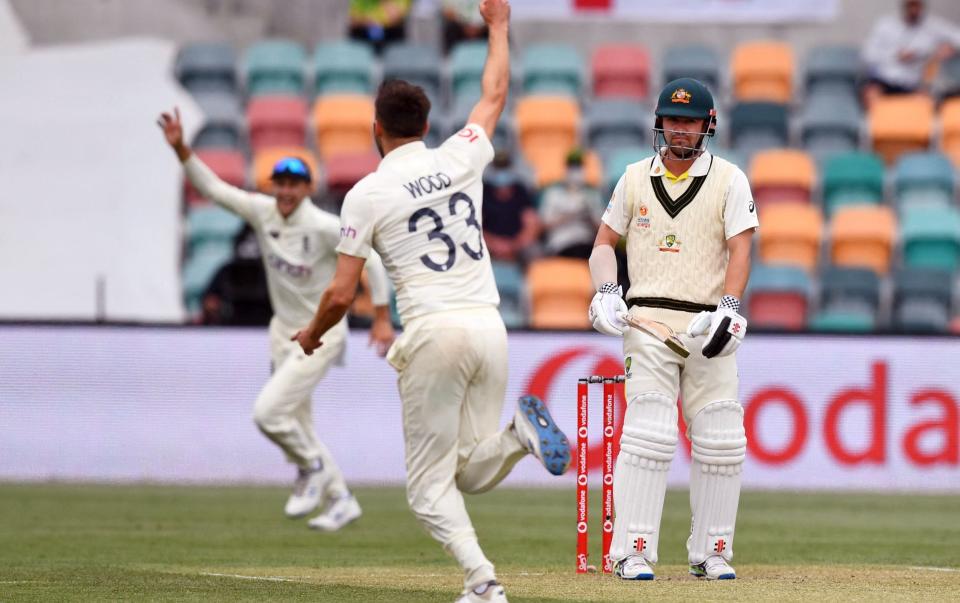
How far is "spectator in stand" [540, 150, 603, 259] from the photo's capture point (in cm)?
1532

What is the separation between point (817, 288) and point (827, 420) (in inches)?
104

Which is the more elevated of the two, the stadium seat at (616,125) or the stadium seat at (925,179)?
the stadium seat at (616,125)

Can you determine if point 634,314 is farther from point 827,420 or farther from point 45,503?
point 827,420

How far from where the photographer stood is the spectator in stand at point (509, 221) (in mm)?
15523

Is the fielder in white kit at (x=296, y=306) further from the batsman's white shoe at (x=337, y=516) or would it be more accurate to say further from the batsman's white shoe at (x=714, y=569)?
the batsman's white shoe at (x=714, y=569)

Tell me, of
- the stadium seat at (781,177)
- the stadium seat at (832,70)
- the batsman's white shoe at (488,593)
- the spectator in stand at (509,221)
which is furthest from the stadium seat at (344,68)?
the batsman's white shoe at (488,593)

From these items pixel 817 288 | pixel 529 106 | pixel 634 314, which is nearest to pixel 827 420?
pixel 817 288

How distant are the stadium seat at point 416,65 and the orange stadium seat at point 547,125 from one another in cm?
94

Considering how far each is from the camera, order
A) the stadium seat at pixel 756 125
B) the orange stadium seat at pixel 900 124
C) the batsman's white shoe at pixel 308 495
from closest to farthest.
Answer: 1. the batsman's white shoe at pixel 308 495
2. the orange stadium seat at pixel 900 124
3. the stadium seat at pixel 756 125

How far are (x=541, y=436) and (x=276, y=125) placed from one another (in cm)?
1165

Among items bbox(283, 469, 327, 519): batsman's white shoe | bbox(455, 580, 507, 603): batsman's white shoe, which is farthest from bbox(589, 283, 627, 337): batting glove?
bbox(283, 469, 327, 519): batsman's white shoe

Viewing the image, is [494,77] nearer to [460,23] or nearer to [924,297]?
[924,297]

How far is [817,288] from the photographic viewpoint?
15898mm

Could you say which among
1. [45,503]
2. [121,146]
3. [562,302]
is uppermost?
[121,146]
